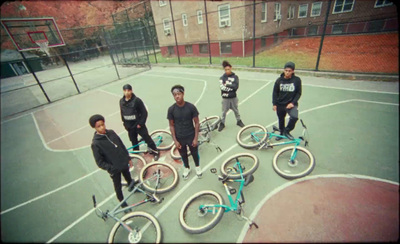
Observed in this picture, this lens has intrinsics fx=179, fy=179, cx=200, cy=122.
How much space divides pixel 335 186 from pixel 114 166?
4.76m

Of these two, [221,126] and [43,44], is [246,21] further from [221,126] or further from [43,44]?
[43,44]

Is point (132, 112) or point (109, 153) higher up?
point (132, 112)

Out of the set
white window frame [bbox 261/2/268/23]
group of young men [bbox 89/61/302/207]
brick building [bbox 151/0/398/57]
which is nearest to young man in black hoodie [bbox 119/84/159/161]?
group of young men [bbox 89/61/302/207]

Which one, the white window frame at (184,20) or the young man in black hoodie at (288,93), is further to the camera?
the white window frame at (184,20)

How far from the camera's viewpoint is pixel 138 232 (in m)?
3.37

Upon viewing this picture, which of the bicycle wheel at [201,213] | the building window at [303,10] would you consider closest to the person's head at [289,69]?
the bicycle wheel at [201,213]

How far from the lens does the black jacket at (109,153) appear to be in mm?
3502

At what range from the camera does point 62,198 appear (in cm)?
464

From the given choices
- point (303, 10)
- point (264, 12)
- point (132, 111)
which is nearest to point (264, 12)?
point (264, 12)

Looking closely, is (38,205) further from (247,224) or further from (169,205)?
(247,224)

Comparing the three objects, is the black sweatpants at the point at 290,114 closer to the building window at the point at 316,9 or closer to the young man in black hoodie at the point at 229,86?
the young man in black hoodie at the point at 229,86

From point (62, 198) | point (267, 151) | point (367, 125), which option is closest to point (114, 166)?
point (62, 198)

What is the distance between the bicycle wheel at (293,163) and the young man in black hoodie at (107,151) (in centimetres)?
369

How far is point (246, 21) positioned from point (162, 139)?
48.4 ft
